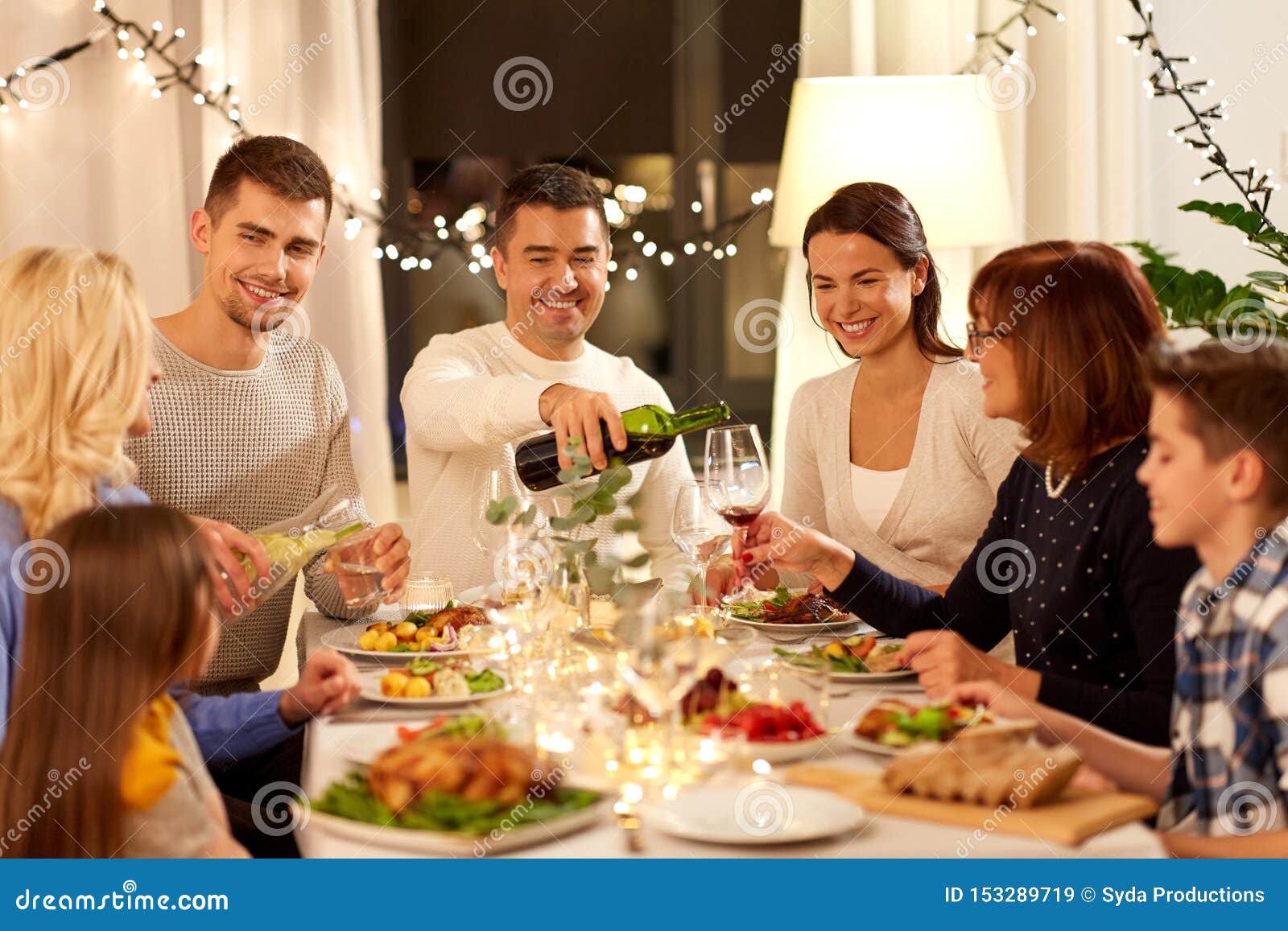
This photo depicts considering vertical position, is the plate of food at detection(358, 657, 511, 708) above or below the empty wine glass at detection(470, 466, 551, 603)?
below

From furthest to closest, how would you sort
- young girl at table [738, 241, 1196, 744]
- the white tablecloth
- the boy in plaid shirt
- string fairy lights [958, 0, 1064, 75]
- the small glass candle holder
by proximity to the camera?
string fairy lights [958, 0, 1064, 75]
the small glass candle holder
young girl at table [738, 241, 1196, 744]
the boy in plaid shirt
the white tablecloth

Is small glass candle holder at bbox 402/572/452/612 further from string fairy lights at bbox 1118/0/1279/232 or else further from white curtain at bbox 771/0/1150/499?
string fairy lights at bbox 1118/0/1279/232

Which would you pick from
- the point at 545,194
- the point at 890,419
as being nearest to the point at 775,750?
the point at 890,419

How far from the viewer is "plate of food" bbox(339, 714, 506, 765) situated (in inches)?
46.9

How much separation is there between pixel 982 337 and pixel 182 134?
8.66 ft

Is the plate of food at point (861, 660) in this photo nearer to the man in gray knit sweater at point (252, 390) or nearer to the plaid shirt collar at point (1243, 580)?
the plaid shirt collar at point (1243, 580)

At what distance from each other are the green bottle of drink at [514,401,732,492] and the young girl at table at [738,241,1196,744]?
0.40 meters

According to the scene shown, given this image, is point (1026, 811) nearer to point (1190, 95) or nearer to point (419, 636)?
point (419, 636)

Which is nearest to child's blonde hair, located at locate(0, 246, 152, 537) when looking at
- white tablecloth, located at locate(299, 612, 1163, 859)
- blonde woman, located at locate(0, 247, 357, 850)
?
blonde woman, located at locate(0, 247, 357, 850)

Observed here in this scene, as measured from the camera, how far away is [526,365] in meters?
2.65

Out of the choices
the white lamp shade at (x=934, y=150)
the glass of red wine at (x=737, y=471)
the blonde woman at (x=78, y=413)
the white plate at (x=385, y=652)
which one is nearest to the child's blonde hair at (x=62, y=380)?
the blonde woman at (x=78, y=413)

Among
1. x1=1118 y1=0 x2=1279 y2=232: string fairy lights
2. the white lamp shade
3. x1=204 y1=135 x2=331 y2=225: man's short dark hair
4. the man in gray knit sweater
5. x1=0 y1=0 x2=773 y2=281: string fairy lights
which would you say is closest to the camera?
the man in gray knit sweater
